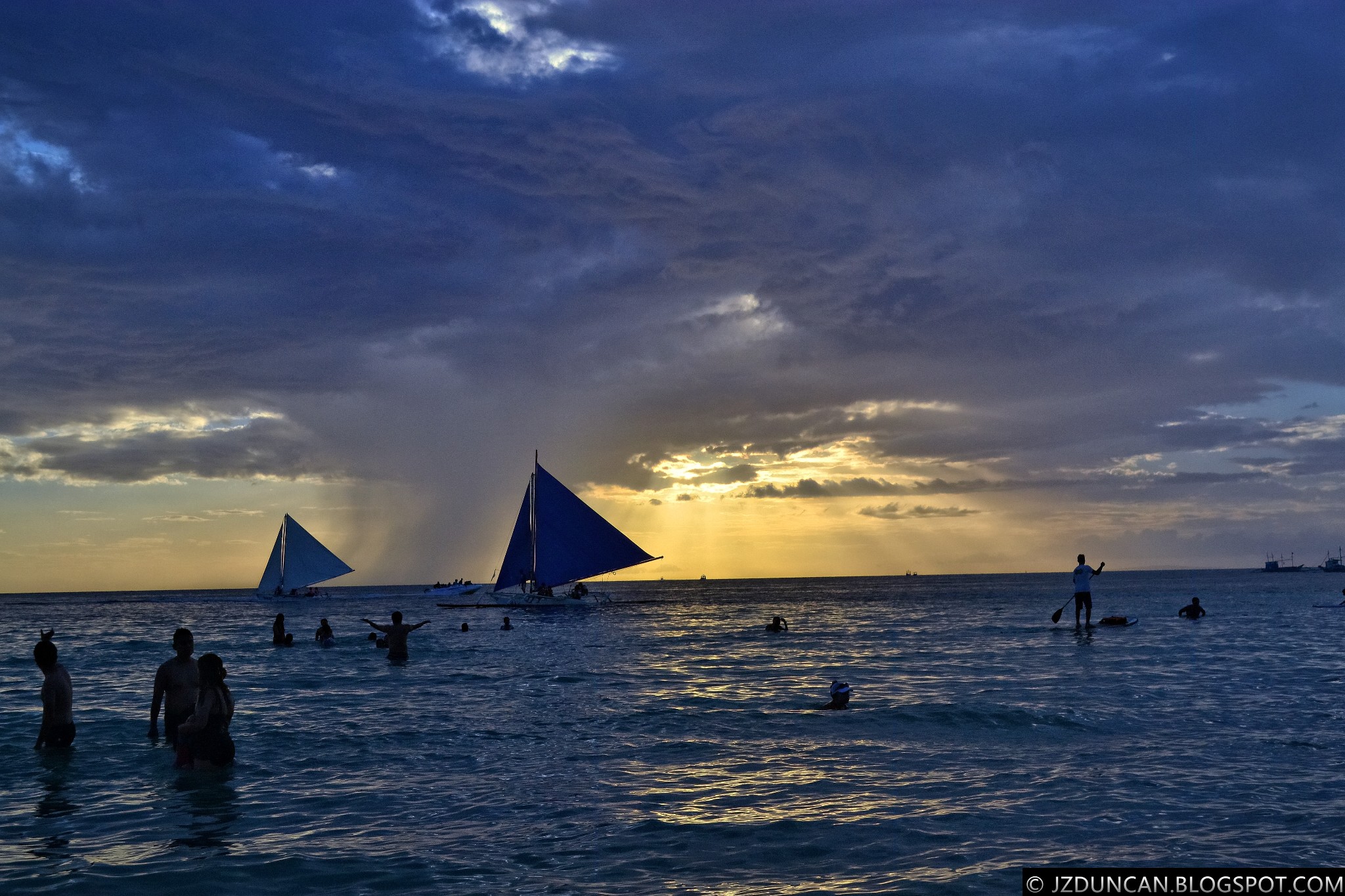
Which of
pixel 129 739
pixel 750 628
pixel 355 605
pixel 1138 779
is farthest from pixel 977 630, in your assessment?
Result: pixel 355 605

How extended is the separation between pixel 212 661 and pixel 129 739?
553cm

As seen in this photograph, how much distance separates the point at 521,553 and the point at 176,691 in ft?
A: 214

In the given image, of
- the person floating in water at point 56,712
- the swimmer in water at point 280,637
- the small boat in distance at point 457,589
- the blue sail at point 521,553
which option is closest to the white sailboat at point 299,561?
the small boat in distance at point 457,589

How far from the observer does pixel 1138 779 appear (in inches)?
470

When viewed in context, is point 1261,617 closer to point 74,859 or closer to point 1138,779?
point 1138,779

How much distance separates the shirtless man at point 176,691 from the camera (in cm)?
1448

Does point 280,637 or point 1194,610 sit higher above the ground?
point 1194,610

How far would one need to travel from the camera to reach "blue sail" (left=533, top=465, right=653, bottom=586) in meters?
74.1

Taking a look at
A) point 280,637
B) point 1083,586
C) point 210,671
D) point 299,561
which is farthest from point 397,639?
point 299,561

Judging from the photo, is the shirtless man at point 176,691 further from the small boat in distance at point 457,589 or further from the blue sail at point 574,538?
the small boat in distance at point 457,589

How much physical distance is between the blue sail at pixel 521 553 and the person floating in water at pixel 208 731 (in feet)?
208

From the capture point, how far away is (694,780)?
12562mm

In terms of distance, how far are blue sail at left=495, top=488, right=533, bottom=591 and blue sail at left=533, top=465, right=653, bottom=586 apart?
73.7 inches

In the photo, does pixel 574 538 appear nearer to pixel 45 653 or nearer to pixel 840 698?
pixel 840 698
